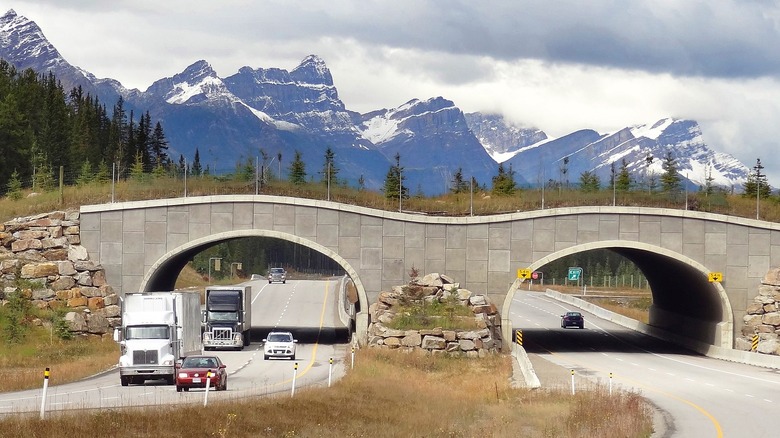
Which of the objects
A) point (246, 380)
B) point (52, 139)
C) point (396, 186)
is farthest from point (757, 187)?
point (52, 139)

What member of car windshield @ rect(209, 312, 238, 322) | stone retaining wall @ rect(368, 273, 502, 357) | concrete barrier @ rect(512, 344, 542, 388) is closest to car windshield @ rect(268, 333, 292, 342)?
stone retaining wall @ rect(368, 273, 502, 357)

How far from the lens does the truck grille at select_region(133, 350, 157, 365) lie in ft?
144

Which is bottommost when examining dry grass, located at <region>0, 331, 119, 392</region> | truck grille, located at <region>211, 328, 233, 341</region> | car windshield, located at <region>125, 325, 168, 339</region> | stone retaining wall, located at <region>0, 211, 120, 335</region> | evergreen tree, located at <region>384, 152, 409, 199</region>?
dry grass, located at <region>0, 331, 119, 392</region>

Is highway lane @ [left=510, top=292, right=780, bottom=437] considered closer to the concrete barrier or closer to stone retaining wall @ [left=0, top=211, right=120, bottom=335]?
the concrete barrier

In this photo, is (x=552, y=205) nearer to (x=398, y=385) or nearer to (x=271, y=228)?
(x=271, y=228)

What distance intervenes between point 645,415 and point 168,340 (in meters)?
18.3

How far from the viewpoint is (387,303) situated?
66.1 m

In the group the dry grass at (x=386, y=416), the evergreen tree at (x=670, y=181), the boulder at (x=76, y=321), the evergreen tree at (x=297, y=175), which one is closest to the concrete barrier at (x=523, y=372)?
the dry grass at (x=386, y=416)

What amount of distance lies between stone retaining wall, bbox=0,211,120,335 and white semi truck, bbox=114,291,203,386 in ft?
61.4

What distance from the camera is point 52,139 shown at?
12612cm

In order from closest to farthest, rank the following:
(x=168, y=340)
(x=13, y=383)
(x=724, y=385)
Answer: (x=13, y=383) < (x=168, y=340) < (x=724, y=385)

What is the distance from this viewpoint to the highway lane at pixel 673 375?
36438 mm

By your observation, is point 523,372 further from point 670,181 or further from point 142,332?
point 670,181

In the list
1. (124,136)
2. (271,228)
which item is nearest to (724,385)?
(271,228)
